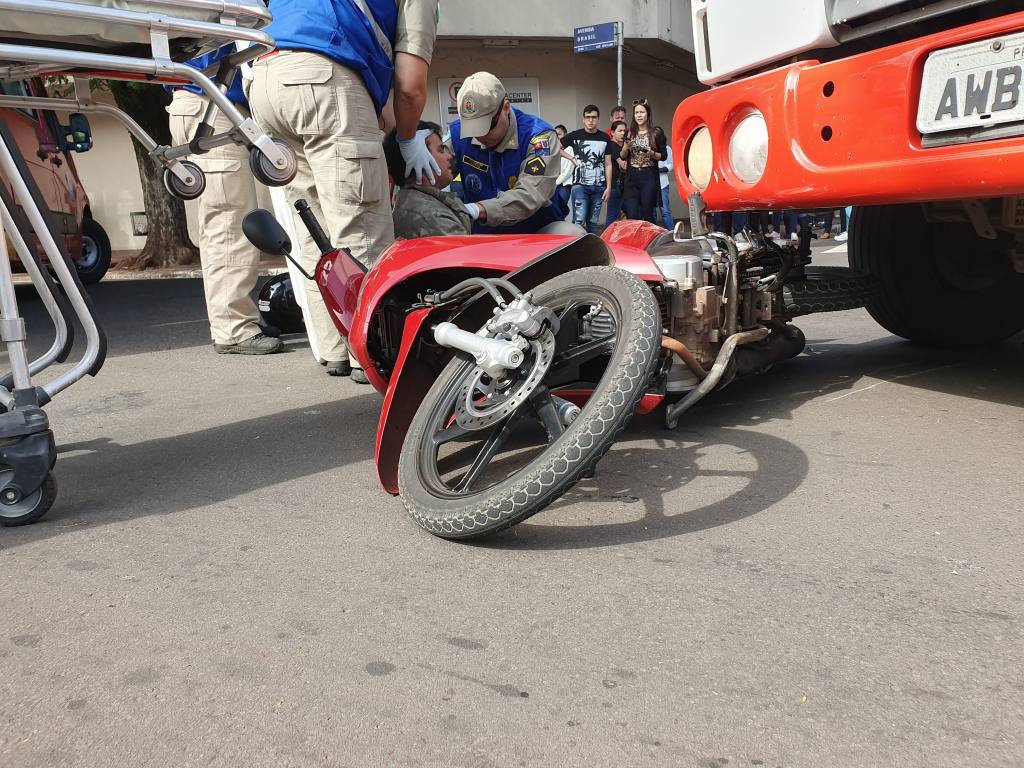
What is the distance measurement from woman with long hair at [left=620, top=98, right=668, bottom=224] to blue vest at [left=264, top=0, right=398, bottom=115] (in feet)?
24.8

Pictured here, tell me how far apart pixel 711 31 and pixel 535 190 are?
120cm

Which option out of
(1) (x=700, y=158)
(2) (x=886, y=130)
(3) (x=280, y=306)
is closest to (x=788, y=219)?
(3) (x=280, y=306)

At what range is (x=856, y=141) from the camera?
255 centimetres

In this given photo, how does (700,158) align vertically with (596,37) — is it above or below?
below

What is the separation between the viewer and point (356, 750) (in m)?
1.36

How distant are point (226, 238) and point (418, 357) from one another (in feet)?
9.45

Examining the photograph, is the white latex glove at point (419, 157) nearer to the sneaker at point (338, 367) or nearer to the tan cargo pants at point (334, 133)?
the tan cargo pants at point (334, 133)

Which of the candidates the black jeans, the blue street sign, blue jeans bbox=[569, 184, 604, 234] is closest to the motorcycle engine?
the black jeans

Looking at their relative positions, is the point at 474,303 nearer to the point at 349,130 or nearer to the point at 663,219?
the point at 349,130

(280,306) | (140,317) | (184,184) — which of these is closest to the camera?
(184,184)

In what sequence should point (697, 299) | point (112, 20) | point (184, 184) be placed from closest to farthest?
1. point (112, 20)
2. point (697, 299)
3. point (184, 184)

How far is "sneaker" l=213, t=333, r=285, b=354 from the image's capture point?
5.06m

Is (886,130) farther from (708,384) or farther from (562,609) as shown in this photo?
(562,609)

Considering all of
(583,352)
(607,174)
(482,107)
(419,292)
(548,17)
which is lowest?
(583,352)
